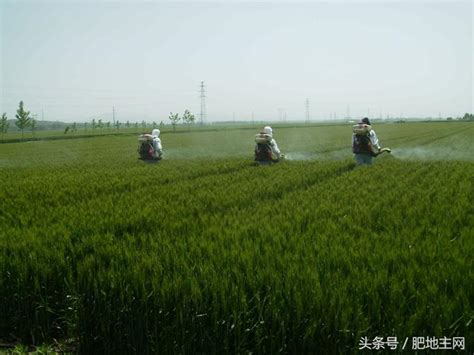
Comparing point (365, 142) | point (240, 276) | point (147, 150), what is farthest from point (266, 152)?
point (240, 276)

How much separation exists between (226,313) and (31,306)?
2.33 meters

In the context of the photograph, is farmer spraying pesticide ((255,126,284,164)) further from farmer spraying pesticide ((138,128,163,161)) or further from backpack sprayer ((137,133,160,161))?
backpack sprayer ((137,133,160,161))

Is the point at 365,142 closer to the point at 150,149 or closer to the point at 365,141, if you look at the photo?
the point at 365,141

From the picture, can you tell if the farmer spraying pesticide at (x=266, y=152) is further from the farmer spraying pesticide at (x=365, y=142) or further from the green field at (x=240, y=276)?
the green field at (x=240, y=276)

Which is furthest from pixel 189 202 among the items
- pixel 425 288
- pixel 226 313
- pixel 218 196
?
pixel 425 288

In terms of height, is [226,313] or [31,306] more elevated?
[226,313]

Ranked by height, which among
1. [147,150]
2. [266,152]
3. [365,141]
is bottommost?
[266,152]

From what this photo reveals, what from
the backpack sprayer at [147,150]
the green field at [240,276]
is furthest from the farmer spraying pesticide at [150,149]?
the green field at [240,276]

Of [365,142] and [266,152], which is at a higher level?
[365,142]

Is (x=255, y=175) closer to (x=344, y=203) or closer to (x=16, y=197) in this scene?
(x=344, y=203)

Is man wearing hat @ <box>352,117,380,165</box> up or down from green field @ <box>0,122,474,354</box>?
up

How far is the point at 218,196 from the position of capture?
8.32 m

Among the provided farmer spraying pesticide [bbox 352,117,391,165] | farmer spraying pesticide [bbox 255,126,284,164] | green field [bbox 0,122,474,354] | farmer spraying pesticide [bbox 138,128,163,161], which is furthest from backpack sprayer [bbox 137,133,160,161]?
green field [bbox 0,122,474,354]

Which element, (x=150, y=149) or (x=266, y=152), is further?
(x=150, y=149)
